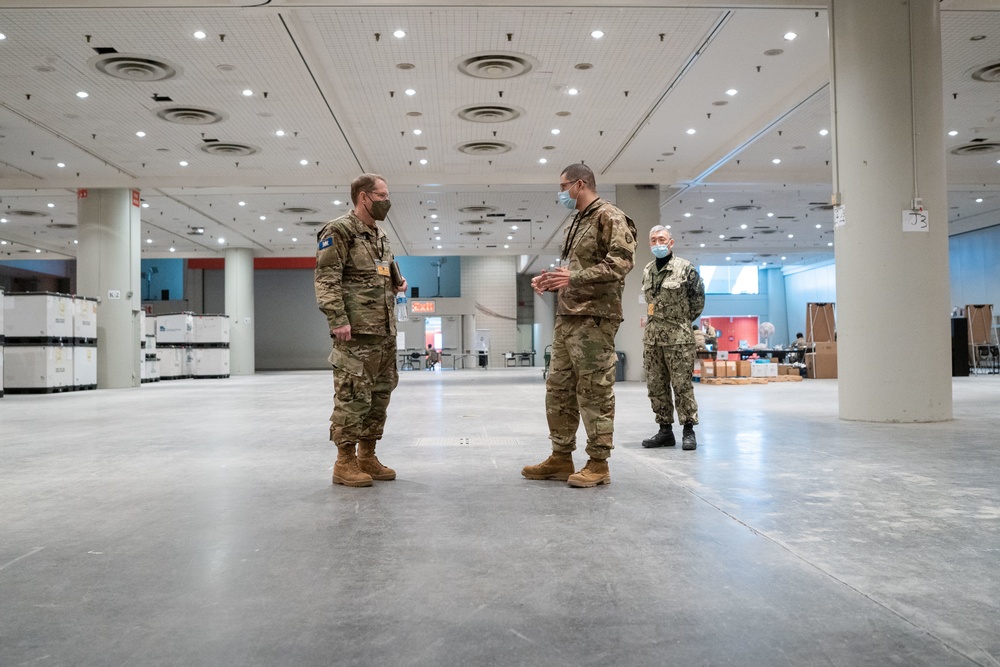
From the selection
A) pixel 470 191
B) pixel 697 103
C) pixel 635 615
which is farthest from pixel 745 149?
pixel 635 615

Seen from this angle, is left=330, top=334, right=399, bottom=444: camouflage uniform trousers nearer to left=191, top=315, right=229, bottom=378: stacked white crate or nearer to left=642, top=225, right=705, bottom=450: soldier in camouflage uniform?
left=642, top=225, right=705, bottom=450: soldier in camouflage uniform

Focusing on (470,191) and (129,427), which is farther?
(470,191)

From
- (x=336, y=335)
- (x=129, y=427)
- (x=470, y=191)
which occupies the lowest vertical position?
(x=129, y=427)

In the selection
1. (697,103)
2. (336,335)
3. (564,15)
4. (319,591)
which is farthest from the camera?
(697,103)

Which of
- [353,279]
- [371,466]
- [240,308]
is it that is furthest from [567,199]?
[240,308]

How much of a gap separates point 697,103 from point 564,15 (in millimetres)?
4416

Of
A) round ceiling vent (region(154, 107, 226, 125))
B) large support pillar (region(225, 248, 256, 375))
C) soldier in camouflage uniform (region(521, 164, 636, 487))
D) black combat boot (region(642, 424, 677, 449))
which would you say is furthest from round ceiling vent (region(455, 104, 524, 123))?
large support pillar (region(225, 248, 256, 375))

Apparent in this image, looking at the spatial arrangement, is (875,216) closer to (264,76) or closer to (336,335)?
(336,335)

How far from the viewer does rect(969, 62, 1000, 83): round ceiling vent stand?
1127 cm

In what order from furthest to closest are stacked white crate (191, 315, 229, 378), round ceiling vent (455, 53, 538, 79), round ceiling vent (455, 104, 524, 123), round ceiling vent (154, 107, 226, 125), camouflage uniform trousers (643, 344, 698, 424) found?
1. stacked white crate (191, 315, 229, 378)
2. round ceiling vent (455, 104, 524, 123)
3. round ceiling vent (154, 107, 226, 125)
4. round ceiling vent (455, 53, 538, 79)
5. camouflage uniform trousers (643, 344, 698, 424)

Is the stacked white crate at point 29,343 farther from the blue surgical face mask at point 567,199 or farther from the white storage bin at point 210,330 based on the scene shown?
the blue surgical face mask at point 567,199

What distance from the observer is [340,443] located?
3748 millimetres

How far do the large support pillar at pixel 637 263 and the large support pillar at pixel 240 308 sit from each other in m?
16.1

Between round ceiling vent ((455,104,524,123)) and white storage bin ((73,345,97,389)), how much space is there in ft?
33.0
